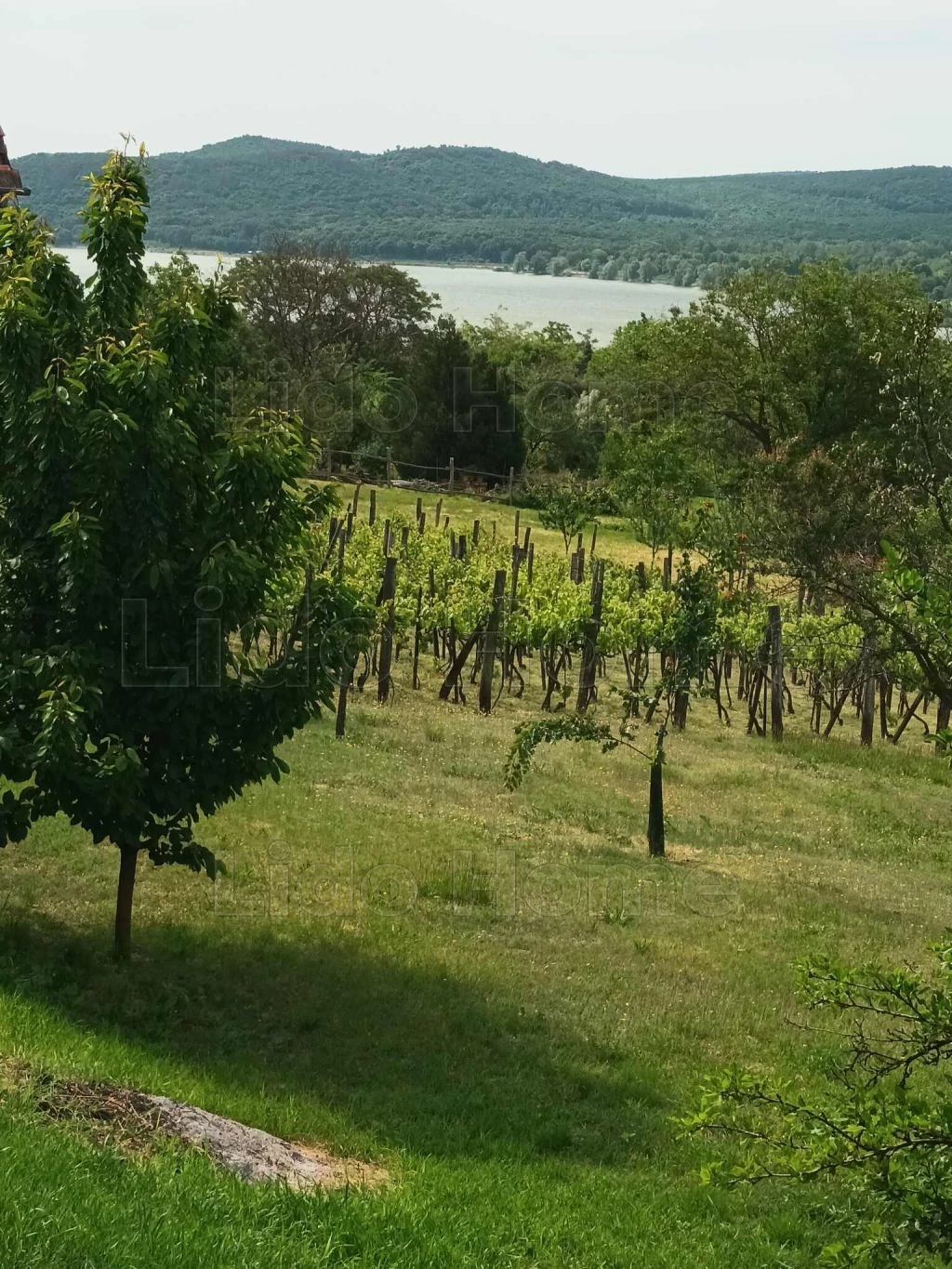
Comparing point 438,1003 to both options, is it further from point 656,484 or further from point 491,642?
point 656,484

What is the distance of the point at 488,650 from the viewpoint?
24.2 metres

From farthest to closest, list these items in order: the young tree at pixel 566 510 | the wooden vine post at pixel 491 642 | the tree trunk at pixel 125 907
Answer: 1. the young tree at pixel 566 510
2. the wooden vine post at pixel 491 642
3. the tree trunk at pixel 125 907

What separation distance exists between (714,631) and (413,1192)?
14.6 m

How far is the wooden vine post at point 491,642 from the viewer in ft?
79.6

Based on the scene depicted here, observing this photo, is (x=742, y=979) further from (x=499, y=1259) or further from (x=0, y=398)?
(x=0, y=398)

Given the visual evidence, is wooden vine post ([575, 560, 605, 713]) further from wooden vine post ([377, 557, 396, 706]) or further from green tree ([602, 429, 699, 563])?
green tree ([602, 429, 699, 563])

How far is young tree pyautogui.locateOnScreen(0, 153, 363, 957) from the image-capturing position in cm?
962

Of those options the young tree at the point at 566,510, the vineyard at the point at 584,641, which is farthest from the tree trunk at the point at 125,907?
the young tree at the point at 566,510

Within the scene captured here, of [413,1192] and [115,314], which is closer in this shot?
[413,1192]

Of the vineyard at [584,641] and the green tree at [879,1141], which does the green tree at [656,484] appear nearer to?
the vineyard at [584,641]

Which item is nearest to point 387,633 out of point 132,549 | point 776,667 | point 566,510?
point 776,667

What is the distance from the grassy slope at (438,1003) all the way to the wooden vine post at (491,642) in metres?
4.87

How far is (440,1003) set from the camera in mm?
10523

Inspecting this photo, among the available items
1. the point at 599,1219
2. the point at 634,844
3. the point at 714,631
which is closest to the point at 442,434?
the point at 714,631
